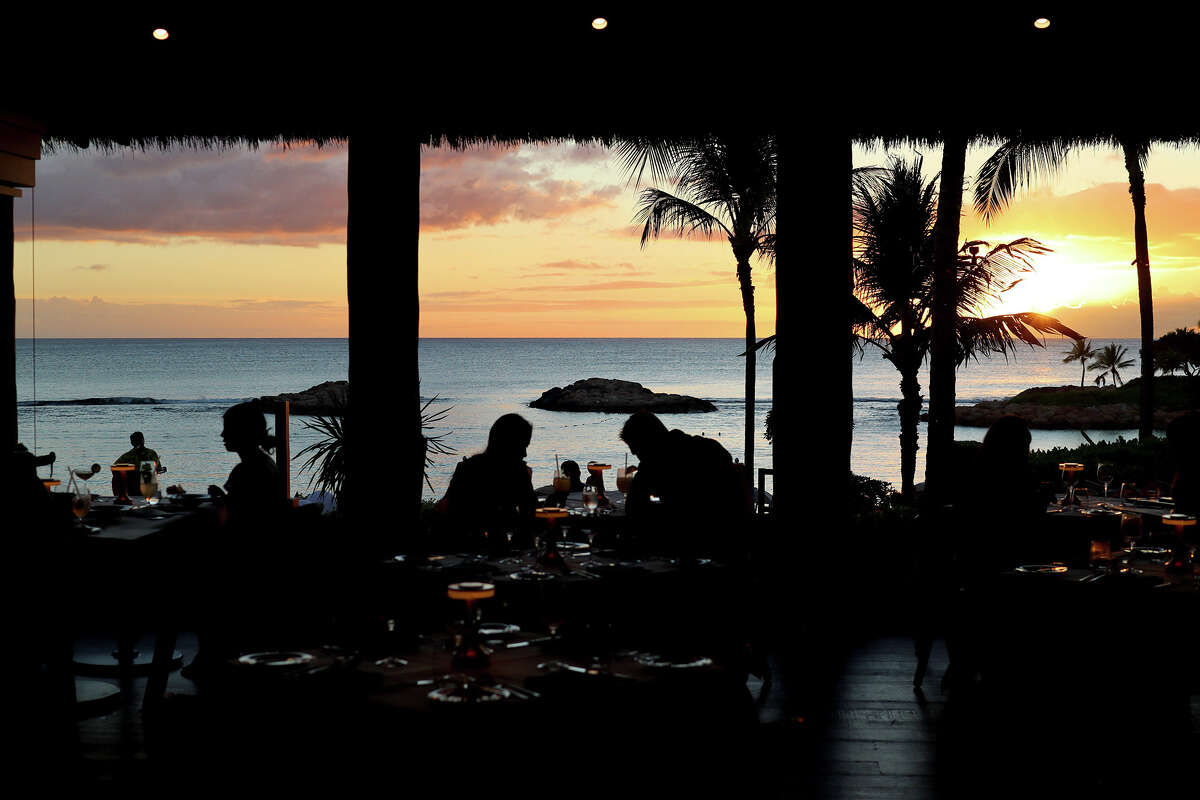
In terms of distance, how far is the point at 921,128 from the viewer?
6859mm

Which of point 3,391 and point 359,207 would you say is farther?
point 3,391

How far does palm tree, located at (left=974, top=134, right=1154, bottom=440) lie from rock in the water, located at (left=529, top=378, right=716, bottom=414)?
31245 millimetres

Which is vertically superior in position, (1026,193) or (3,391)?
(1026,193)

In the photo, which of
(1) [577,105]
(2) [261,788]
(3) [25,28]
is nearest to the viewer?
(2) [261,788]

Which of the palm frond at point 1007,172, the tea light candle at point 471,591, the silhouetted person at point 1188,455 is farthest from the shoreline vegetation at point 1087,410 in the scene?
the tea light candle at point 471,591

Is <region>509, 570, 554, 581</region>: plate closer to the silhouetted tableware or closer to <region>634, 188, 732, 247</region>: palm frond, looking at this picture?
the silhouetted tableware

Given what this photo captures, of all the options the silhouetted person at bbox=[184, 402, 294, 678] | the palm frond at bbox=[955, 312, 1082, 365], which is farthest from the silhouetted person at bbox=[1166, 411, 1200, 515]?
the palm frond at bbox=[955, 312, 1082, 365]

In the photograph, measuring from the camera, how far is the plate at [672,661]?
2.60 metres

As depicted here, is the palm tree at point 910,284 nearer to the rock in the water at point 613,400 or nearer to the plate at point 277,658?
the plate at point 277,658

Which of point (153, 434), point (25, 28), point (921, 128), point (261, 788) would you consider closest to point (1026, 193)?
point (921, 128)

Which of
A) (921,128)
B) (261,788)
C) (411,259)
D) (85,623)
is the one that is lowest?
(85,623)

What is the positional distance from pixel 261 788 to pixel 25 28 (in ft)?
14.7

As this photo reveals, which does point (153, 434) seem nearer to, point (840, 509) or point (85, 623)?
point (85, 623)

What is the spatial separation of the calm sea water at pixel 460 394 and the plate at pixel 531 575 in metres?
2.17
